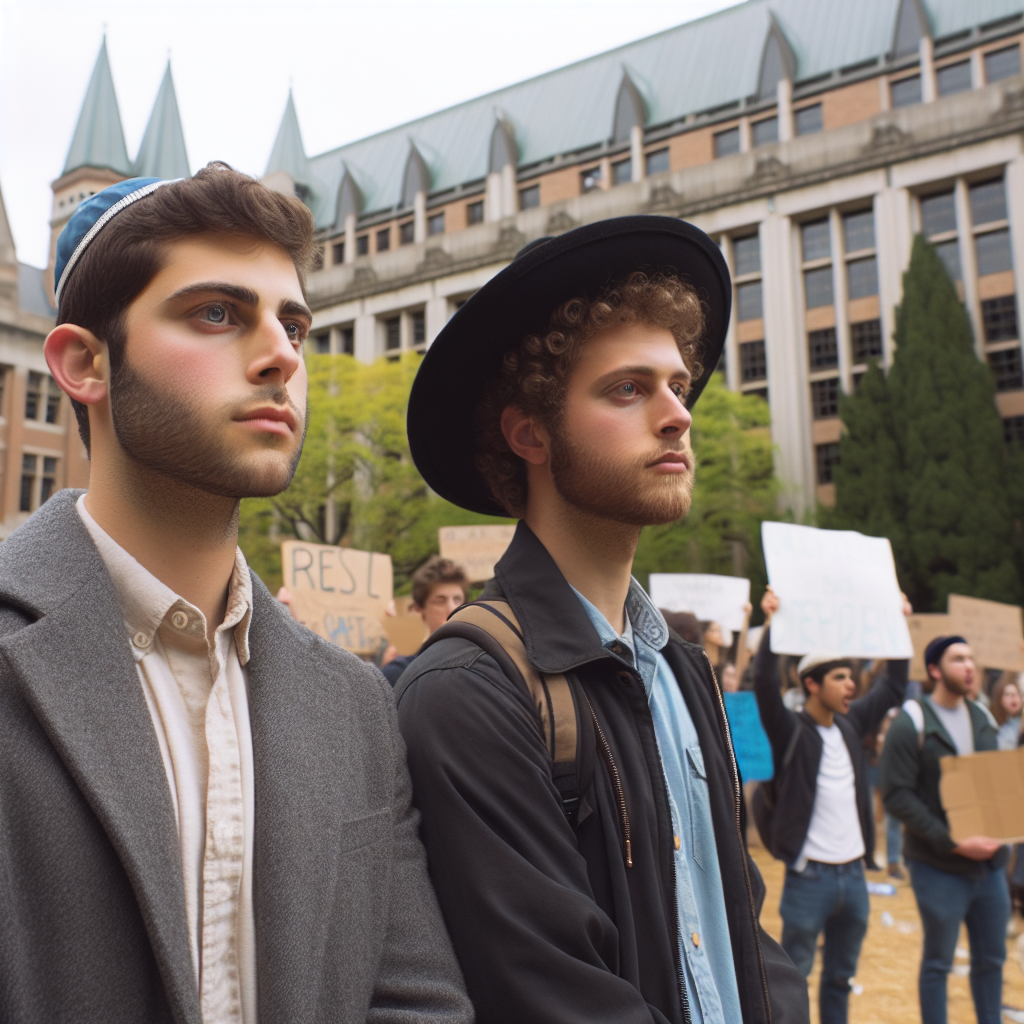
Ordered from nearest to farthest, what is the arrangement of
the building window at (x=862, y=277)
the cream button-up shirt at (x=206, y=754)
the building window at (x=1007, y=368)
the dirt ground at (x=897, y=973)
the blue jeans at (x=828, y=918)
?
1. the cream button-up shirt at (x=206, y=754)
2. the blue jeans at (x=828, y=918)
3. the dirt ground at (x=897, y=973)
4. the building window at (x=1007, y=368)
5. the building window at (x=862, y=277)

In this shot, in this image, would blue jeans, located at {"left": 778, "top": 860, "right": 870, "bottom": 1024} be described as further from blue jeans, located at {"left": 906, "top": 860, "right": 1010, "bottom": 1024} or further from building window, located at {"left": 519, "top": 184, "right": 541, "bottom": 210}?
building window, located at {"left": 519, "top": 184, "right": 541, "bottom": 210}

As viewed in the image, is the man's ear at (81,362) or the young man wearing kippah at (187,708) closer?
the young man wearing kippah at (187,708)

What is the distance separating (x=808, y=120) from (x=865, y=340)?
42.7 ft

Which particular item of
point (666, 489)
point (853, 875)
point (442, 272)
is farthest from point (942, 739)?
point (442, 272)

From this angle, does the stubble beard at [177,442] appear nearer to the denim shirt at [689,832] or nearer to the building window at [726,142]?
the denim shirt at [689,832]

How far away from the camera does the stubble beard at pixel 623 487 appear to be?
195 centimetres

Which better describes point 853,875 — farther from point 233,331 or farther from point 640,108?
point 640,108

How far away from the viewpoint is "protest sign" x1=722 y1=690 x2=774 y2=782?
581 cm

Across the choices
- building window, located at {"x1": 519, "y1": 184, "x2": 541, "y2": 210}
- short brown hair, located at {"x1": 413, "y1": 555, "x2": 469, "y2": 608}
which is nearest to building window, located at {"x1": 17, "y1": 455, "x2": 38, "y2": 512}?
building window, located at {"x1": 519, "y1": 184, "x2": 541, "y2": 210}

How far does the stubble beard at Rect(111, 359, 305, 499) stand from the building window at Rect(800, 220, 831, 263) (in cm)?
4050

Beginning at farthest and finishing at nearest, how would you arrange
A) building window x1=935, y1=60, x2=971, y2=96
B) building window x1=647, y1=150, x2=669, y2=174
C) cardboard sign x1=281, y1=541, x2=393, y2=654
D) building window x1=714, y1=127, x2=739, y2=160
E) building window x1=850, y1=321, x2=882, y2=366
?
building window x1=647, y1=150, x2=669, y2=174
building window x1=714, y1=127, x2=739, y2=160
building window x1=935, y1=60, x2=971, y2=96
building window x1=850, y1=321, x2=882, y2=366
cardboard sign x1=281, y1=541, x2=393, y2=654

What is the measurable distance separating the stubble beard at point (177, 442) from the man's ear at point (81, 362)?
0.19ft

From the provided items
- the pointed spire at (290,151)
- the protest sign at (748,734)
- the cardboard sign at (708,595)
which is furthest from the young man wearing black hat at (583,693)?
the pointed spire at (290,151)

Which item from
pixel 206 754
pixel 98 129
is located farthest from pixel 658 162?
pixel 206 754
